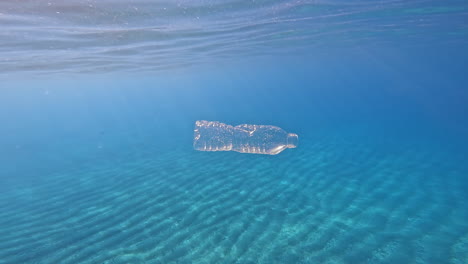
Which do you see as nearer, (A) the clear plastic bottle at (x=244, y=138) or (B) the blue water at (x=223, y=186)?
(B) the blue water at (x=223, y=186)

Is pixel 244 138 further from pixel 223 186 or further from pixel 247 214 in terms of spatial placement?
pixel 247 214

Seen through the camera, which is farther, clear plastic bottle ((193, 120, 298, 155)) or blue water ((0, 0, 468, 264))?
clear plastic bottle ((193, 120, 298, 155))

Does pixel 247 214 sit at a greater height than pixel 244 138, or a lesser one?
greater

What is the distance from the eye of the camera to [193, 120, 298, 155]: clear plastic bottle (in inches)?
505

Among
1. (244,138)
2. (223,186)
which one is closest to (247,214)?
(223,186)

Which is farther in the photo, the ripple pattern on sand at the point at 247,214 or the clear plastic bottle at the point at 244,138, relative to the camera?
the clear plastic bottle at the point at 244,138

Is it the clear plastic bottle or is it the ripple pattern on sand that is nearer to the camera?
the ripple pattern on sand

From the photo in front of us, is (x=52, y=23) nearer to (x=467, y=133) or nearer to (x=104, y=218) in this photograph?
(x=104, y=218)

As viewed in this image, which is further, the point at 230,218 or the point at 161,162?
the point at 161,162

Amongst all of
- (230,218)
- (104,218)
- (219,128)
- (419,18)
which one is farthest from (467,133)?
(104,218)

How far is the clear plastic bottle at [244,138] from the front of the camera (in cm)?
1282

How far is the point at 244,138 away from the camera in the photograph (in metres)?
13.2

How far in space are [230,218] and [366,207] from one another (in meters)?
3.96

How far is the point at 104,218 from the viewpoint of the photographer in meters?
7.21
